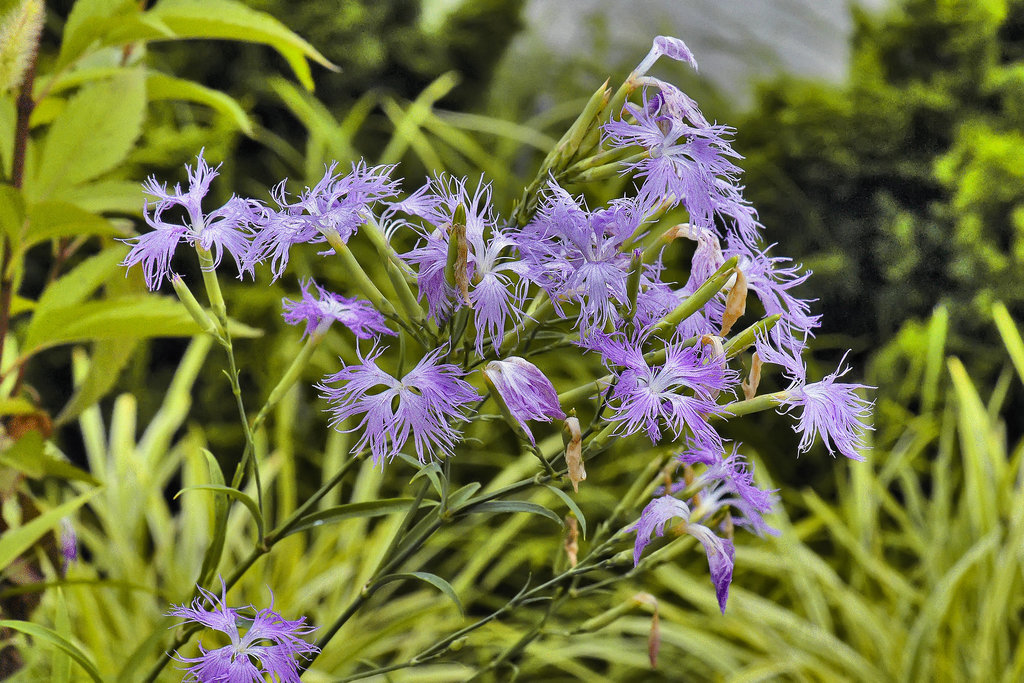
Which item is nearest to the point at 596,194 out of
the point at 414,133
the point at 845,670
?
the point at 414,133

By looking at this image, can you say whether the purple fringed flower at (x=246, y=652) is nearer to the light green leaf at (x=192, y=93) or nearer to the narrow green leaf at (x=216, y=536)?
the narrow green leaf at (x=216, y=536)

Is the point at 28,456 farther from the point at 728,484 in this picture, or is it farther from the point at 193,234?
the point at 728,484

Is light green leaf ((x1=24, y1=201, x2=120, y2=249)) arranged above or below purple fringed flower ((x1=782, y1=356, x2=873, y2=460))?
below

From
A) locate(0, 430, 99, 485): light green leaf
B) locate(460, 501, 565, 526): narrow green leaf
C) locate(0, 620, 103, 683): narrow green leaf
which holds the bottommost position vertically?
locate(0, 620, 103, 683): narrow green leaf

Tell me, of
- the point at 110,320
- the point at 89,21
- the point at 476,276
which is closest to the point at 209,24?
the point at 89,21

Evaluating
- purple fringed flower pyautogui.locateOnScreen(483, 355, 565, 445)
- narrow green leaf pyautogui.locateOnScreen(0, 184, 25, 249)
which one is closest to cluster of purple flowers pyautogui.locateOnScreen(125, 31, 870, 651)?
purple fringed flower pyautogui.locateOnScreen(483, 355, 565, 445)

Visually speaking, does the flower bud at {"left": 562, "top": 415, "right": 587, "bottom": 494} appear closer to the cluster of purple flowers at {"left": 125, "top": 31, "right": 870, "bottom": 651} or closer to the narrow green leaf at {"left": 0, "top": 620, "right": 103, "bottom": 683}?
the cluster of purple flowers at {"left": 125, "top": 31, "right": 870, "bottom": 651}
